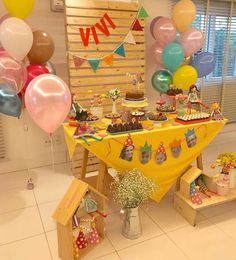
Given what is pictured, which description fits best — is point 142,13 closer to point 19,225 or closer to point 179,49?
point 179,49

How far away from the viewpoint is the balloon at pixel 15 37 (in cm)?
242

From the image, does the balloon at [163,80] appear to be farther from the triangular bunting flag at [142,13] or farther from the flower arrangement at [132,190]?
the flower arrangement at [132,190]

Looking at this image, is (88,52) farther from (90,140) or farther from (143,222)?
(143,222)

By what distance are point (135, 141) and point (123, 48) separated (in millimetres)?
1639

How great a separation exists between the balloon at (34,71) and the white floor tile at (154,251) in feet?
6.00

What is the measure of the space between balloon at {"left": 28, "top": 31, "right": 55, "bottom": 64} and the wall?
0.77 metres

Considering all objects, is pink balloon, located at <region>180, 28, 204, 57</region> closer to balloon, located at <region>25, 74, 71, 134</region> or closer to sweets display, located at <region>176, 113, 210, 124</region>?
sweets display, located at <region>176, 113, 210, 124</region>

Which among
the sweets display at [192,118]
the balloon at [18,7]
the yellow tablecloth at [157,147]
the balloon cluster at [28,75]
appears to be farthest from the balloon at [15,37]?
the sweets display at [192,118]

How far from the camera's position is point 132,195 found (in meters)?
2.16

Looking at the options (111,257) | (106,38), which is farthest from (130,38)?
(111,257)

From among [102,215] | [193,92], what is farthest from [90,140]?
[193,92]

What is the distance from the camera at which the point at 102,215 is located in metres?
2.20

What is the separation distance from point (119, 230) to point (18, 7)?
7.65ft

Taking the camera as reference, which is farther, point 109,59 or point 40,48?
point 109,59
